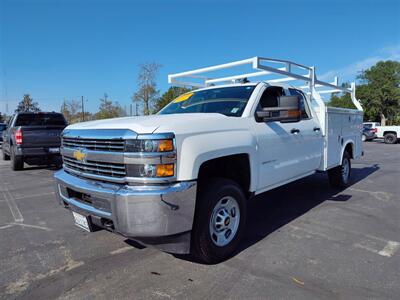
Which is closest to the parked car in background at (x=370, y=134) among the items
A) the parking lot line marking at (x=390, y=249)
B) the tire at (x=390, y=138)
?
the tire at (x=390, y=138)

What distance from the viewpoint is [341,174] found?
675cm

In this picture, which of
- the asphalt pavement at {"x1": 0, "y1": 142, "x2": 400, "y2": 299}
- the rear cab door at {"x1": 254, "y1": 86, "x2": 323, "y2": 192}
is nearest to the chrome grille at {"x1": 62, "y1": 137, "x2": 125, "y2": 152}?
the asphalt pavement at {"x1": 0, "y1": 142, "x2": 400, "y2": 299}

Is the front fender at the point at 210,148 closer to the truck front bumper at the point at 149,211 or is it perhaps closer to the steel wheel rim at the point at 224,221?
the truck front bumper at the point at 149,211

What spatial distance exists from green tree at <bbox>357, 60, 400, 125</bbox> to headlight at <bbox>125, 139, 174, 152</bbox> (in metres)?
51.3

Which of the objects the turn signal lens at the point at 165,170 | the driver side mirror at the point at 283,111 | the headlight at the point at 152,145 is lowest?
the turn signal lens at the point at 165,170

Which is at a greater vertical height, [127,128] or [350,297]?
[127,128]

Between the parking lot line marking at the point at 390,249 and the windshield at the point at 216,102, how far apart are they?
7.52 ft

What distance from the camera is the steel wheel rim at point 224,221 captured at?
10.9 feet

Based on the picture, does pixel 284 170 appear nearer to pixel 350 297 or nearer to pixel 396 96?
pixel 350 297

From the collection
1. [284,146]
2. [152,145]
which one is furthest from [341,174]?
[152,145]

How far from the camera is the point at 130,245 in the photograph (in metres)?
3.86

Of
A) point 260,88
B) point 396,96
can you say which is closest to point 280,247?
point 260,88

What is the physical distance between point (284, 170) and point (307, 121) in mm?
1192

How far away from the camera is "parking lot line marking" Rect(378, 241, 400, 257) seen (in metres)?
3.63
